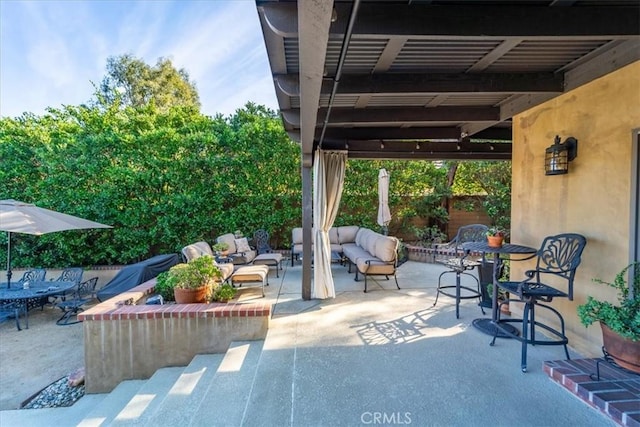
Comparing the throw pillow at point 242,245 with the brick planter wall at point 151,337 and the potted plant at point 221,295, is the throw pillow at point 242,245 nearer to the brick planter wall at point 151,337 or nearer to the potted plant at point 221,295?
the potted plant at point 221,295

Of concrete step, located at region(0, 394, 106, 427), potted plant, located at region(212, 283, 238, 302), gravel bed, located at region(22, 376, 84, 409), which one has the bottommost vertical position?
gravel bed, located at region(22, 376, 84, 409)

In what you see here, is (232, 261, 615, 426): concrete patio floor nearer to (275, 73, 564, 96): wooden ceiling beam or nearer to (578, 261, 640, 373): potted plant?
(578, 261, 640, 373): potted plant

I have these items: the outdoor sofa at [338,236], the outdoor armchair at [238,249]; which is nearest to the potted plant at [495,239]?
the outdoor sofa at [338,236]

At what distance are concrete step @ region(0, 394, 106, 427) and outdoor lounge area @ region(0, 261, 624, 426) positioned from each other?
12 millimetres

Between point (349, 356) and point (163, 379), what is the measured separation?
6.18 ft

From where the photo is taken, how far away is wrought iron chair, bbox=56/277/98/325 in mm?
Result: 5682

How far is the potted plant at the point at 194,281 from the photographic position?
12.5 ft

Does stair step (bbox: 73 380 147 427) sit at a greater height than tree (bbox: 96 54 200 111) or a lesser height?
lesser

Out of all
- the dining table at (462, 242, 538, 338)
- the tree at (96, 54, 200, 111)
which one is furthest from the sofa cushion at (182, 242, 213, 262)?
the tree at (96, 54, 200, 111)

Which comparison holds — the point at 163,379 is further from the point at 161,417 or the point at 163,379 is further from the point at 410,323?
the point at 410,323

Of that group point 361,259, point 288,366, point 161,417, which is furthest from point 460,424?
point 361,259

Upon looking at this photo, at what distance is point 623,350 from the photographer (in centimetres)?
212

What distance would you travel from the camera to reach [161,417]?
2.29 m

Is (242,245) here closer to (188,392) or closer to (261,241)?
(261,241)
